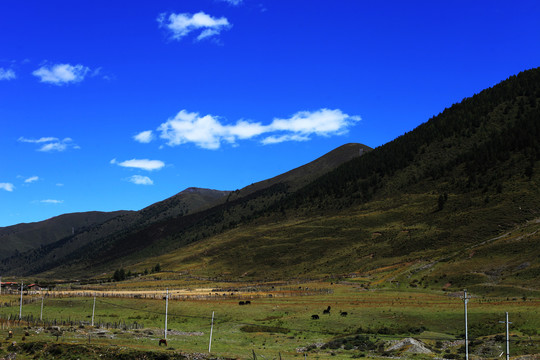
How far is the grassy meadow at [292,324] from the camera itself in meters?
51.7

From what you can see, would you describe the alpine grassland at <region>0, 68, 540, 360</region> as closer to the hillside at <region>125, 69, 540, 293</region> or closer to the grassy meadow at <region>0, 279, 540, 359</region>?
the grassy meadow at <region>0, 279, 540, 359</region>

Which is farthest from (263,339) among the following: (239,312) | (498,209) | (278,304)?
(498,209)

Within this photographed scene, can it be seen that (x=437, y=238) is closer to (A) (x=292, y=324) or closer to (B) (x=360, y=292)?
(B) (x=360, y=292)

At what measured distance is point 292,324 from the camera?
6975 cm

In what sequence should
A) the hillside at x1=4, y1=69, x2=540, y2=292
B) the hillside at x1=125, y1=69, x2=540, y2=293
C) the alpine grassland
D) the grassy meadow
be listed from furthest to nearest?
the hillside at x1=4, y1=69, x2=540, y2=292 → the hillside at x1=125, y1=69, x2=540, y2=293 → the alpine grassland → the grassy meadow

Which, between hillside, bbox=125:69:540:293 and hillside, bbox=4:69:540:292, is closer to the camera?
hillside, bbox=125:69:540:293

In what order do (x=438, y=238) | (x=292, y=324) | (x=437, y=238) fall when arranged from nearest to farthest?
(x=292, y=324) → (x=438, y=238) → (x=437, y=238)

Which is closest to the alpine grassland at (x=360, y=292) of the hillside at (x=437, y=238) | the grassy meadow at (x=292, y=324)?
the grassy meadow at (x=292, y=324)

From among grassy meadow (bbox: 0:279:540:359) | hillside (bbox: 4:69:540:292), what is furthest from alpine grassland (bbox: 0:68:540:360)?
hillside (bbox: 4:69:540:292)

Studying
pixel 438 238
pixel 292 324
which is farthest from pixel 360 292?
pixel 438 238

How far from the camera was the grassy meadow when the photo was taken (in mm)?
51656

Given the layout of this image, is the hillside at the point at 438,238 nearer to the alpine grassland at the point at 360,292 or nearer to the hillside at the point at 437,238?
the hillside at the point at 437,238

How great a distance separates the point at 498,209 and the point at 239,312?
313ft

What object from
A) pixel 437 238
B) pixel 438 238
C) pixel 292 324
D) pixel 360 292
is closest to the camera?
pixel 292 324
